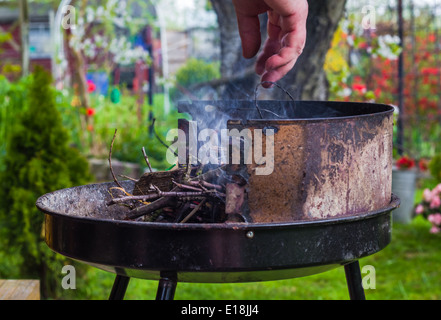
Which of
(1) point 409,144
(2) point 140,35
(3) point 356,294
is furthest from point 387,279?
(2) point 140,35

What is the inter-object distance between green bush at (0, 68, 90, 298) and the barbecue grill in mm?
1571

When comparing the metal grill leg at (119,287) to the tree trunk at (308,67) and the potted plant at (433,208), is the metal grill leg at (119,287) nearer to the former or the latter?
the tree trunk at (308,67)

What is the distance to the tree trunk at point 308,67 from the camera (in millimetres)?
3523

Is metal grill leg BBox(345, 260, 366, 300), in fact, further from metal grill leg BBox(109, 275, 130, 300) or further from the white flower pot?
the white flower pot

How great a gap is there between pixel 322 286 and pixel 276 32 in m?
2.30

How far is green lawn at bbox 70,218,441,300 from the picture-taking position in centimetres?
359

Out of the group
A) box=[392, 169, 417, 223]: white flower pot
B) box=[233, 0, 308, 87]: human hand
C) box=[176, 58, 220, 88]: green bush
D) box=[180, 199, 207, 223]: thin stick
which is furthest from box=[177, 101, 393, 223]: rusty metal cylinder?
box=[176, 58, 220, 88]: green bush

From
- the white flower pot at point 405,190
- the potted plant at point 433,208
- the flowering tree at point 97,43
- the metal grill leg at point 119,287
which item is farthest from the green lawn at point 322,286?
the flowering tree at point 97,43

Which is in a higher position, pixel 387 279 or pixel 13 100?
pixel 13 100

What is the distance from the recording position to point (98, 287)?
3789mm

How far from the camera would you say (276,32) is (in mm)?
2105

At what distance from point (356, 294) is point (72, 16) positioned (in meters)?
6.12

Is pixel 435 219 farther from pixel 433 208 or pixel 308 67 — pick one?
pixel 308 67

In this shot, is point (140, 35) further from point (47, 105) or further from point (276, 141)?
point (276, 141)
